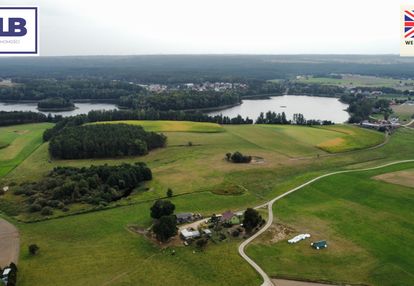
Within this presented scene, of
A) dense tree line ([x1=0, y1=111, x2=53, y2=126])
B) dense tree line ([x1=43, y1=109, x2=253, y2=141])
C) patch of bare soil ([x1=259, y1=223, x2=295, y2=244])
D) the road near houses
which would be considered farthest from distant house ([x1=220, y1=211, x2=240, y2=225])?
dense tree line ([x1=0, y1=111, x2=53, y2=126])

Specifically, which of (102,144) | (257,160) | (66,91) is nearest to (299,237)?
(257,160)

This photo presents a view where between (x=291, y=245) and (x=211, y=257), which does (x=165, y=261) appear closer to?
(x=211, y=257)

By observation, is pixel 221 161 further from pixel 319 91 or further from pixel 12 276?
pixel 319 91

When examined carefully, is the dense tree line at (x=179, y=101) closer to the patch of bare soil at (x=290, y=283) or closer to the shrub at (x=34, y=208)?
the shrub at (x=34, y=208)

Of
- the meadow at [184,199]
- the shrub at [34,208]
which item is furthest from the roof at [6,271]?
the shrub at [34,208]

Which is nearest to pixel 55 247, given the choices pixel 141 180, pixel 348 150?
pixel 141 180
